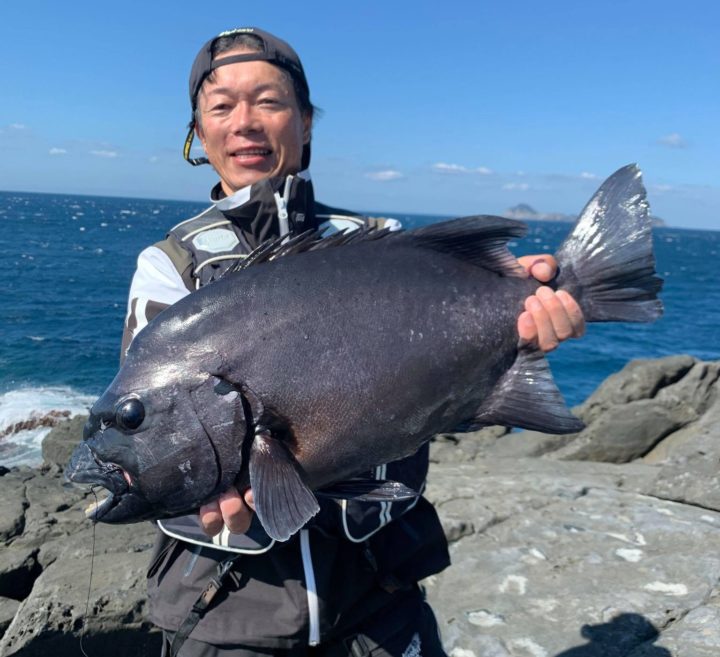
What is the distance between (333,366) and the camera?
7.54ft

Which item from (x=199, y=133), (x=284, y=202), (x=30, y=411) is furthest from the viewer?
(x=30, y=411)

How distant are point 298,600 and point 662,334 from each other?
32776mm

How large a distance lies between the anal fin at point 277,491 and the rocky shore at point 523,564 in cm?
287

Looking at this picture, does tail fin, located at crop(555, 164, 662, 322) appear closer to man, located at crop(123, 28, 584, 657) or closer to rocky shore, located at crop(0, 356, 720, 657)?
man, located at crop(123, 28, 584, 657)

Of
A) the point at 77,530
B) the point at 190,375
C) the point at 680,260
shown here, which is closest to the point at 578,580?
the point at 190,375

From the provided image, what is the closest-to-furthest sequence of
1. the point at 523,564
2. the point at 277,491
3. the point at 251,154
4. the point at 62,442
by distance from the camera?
the point at 277,491
the point at 251,154
the point at 523,564
the point at 62,442

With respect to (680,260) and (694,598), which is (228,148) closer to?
(694,598)

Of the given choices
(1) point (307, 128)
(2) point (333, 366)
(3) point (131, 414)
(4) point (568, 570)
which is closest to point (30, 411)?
(4) point (568, 570)

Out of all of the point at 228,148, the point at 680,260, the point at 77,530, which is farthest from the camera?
the point at 680,260

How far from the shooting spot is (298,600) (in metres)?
2.59

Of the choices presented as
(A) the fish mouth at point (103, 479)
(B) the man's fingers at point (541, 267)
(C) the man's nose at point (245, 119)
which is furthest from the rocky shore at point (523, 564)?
(C) the man's nose at point (245, 119)

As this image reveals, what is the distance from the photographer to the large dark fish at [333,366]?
2189 millimetres

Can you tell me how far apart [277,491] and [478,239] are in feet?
3.86

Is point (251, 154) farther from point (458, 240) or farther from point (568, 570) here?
point (568, 570)
